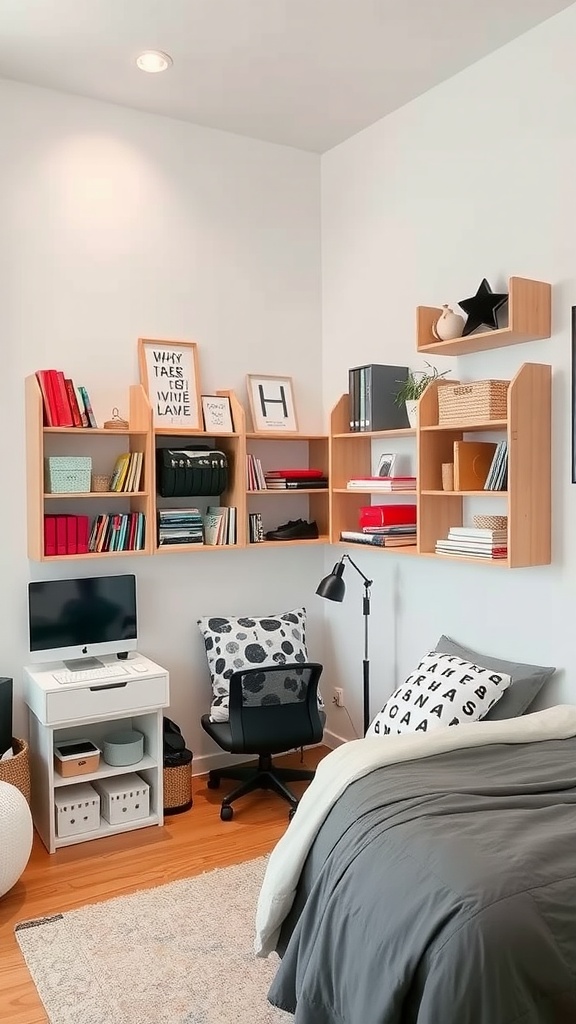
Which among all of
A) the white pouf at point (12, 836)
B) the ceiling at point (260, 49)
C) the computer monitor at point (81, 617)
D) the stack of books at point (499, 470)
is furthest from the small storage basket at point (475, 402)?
the white pouf at point (12, 836)

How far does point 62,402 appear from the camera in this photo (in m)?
3.37

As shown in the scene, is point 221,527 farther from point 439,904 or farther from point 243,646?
point 439,904

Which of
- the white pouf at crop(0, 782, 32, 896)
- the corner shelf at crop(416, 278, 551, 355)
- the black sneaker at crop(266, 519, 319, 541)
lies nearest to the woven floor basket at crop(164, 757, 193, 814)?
the white pouf at crop(0, 782, 32, 896)

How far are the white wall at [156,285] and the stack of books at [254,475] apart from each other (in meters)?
0.41

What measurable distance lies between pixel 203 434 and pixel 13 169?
1.38 meters

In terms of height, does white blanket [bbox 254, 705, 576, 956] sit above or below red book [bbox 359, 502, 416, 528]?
below

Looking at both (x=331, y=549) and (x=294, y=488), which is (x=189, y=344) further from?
(x=331, y=549)

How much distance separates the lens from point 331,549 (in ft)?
14.3

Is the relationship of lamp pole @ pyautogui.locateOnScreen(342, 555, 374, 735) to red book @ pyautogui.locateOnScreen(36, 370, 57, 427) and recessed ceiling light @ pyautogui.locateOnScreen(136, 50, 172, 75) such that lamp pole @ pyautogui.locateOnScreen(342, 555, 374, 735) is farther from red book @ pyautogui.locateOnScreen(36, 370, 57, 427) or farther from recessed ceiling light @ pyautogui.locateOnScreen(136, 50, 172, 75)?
recessed ceiling light @ pyautogui.locateOnScreen(136, 50, 172, 75)

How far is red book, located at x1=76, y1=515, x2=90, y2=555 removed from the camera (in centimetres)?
346

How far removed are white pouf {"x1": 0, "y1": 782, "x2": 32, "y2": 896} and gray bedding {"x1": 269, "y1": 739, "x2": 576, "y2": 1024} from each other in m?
1.04

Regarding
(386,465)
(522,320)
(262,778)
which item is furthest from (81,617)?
(522,320)

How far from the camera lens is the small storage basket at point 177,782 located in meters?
3.54

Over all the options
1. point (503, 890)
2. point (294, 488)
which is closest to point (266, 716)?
point (294, 488)
